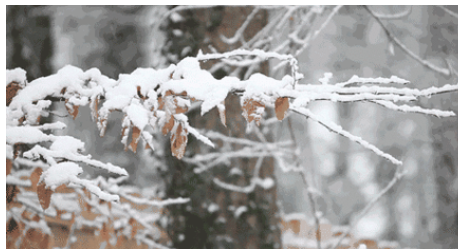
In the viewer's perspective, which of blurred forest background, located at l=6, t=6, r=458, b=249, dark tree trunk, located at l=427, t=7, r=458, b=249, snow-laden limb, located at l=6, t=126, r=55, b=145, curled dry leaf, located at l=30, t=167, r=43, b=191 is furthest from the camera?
dark tree trunk, located at l=427, t=7, r=458, b=249

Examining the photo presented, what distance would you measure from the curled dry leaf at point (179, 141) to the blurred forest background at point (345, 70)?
45.1 inches

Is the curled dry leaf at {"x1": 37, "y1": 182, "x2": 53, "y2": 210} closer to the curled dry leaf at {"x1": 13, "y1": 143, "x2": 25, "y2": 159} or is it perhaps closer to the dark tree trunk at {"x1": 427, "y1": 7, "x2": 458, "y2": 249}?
the curled dry leaf at {"x1": 13, "y1": 143, "x2": 25, "y2": 159}

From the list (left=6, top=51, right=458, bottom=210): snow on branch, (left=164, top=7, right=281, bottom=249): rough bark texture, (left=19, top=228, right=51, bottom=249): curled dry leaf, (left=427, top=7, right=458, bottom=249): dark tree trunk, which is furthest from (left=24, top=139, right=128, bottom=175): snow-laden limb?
(left=427, top=7, right=458, bottom=249): dark tree trunk

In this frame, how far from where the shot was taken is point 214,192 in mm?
1865

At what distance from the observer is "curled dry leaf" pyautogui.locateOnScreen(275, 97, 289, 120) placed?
75cm

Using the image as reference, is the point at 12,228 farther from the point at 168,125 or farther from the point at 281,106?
the point at 281,106

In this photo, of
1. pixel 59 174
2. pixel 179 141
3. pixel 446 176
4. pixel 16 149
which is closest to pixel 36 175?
pixel 16 149

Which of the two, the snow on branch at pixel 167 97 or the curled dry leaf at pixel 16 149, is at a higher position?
the snow on branch at pixel 167 97

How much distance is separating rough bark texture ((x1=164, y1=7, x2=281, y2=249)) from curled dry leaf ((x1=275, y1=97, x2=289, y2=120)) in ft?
3.83

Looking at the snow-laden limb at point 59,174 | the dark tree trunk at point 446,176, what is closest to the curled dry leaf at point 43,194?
the snow-laden limb at point 59,174

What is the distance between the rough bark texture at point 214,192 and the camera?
1.85m

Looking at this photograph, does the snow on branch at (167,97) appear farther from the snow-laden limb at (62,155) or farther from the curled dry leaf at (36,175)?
the curled dry leaf at (36,175)

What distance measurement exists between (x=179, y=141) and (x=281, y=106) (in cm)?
25

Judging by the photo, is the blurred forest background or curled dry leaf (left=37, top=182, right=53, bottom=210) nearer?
curled dry leaf (left=37, top=182, right=53, bottom=210)
